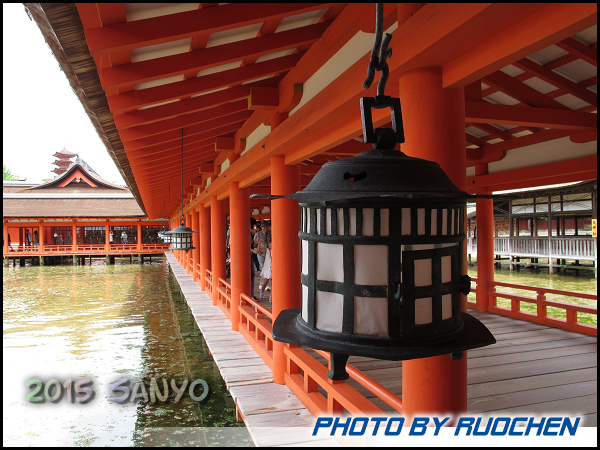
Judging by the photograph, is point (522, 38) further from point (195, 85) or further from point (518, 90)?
point (518, 90)

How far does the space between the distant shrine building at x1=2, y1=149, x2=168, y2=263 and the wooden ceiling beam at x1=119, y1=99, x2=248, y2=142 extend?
26189 mm

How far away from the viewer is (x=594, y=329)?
5.79 m

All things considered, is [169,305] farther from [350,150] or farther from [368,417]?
[368,417]

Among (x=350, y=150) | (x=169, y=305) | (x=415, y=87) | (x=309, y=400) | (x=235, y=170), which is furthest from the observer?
(x=169, y=305)

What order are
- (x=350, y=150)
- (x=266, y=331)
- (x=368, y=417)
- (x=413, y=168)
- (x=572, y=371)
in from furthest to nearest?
(x=350, y=150)
(x=266, y=331)
(x=572, y=371)
(x=368, y=417)
(x=413, y=168)

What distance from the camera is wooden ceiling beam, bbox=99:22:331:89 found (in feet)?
9.29

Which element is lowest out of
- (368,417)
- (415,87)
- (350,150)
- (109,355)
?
(109,355)

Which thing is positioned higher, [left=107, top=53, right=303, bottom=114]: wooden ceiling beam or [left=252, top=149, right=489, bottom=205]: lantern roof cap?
[left=107, top=53, right=303, bottom=114]: wooden ceiling beam

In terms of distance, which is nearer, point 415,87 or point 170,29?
point 415,87

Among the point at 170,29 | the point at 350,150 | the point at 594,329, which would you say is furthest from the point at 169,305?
the point at 170,29

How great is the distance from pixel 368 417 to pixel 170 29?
2.72m

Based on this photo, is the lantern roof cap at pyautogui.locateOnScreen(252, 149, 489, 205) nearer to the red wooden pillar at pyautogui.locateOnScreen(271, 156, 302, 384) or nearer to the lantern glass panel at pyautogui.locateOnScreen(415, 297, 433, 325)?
the lantern glass panel at pyautogui.locateOnScreen(415, 297, 433, 325)

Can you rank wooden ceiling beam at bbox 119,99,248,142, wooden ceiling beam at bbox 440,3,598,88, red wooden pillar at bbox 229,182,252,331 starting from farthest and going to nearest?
red wooden pillar at bbox 229,182,252,331 → wooden ceiling beam at bbox 119,99,248,142 → wooden ceiling beam at bbox 440,3,598,88

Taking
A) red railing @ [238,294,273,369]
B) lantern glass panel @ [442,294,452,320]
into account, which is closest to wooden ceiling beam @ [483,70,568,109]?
red railing @ [238,294,273,369]
